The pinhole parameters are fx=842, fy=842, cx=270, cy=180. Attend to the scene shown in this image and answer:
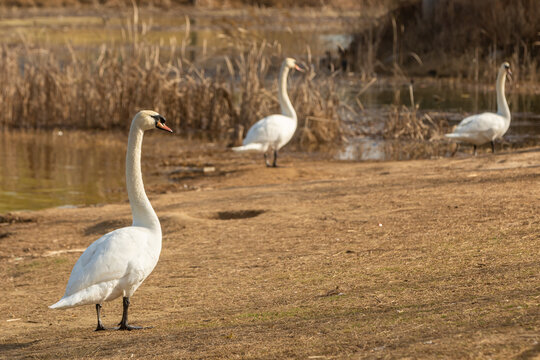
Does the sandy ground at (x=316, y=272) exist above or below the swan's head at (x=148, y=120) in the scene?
below

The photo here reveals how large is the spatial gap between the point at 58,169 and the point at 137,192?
1058 centimetres

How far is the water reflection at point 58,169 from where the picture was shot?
1395 cm

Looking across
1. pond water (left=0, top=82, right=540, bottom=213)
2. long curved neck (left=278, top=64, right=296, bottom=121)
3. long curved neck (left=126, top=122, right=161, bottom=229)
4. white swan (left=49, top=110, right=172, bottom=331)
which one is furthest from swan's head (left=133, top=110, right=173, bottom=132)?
long curved neck (left=278, top=64, right=296, bottom=121)

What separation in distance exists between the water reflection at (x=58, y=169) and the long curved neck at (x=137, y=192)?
704 centimetres

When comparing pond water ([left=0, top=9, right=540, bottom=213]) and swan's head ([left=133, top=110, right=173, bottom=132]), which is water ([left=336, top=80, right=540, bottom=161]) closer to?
pond water ([left=0, top=9, right=540, bottom=213])

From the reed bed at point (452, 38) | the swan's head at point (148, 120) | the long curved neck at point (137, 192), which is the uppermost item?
the reed bed at point (452, 38)

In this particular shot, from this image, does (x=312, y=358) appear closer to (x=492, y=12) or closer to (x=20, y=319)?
(x=20, y=319)

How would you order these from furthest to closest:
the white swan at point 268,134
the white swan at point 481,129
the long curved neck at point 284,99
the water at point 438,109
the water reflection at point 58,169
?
the water at point 438,109
the long curved neck at point 284,99
the white swan at point 481,129
the white swan at point 268,134
the water reflection at point 58,169

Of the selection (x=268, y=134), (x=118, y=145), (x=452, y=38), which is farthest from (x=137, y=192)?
(x=452, y=38)

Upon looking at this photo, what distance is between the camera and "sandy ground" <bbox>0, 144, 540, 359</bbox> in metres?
4.99

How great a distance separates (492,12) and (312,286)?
2575cm

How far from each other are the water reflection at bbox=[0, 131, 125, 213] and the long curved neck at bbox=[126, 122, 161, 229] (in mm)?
7037

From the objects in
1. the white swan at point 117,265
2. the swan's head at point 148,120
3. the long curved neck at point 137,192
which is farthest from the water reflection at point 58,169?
the white swan at point 117,265

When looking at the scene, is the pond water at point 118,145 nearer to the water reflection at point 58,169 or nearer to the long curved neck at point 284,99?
the water reflection at point 58,169
